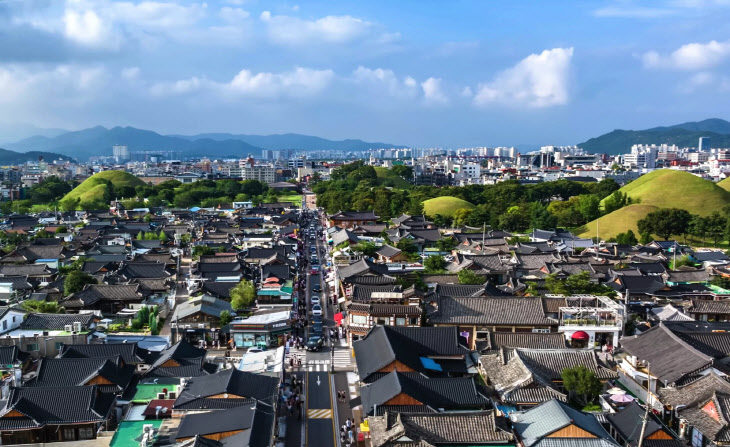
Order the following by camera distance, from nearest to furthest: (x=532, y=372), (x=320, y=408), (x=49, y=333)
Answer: (x=532, y=372) < (x=320, y=408) < (x=49, y=333)

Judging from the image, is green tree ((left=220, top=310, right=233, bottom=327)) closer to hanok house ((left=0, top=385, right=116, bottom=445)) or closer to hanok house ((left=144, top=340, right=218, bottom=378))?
hanok house ((left=144, top=340, right=218, bottom=378))

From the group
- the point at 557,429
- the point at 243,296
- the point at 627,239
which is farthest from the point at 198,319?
the point at 627,239

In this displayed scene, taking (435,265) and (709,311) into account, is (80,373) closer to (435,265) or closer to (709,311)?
(435,265)

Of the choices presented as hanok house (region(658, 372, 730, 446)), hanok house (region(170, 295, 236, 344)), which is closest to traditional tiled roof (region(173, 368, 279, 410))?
hanok house (region(170, 295, 236, 344))

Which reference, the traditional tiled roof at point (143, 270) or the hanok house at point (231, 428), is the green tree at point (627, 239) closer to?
the traditional tiled roof at point (143, 270)

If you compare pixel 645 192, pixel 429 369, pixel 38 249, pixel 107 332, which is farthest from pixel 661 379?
pixel 645 192

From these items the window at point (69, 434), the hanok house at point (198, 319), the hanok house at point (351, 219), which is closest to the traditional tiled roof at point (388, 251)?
the hanok house at point (198, 319)
